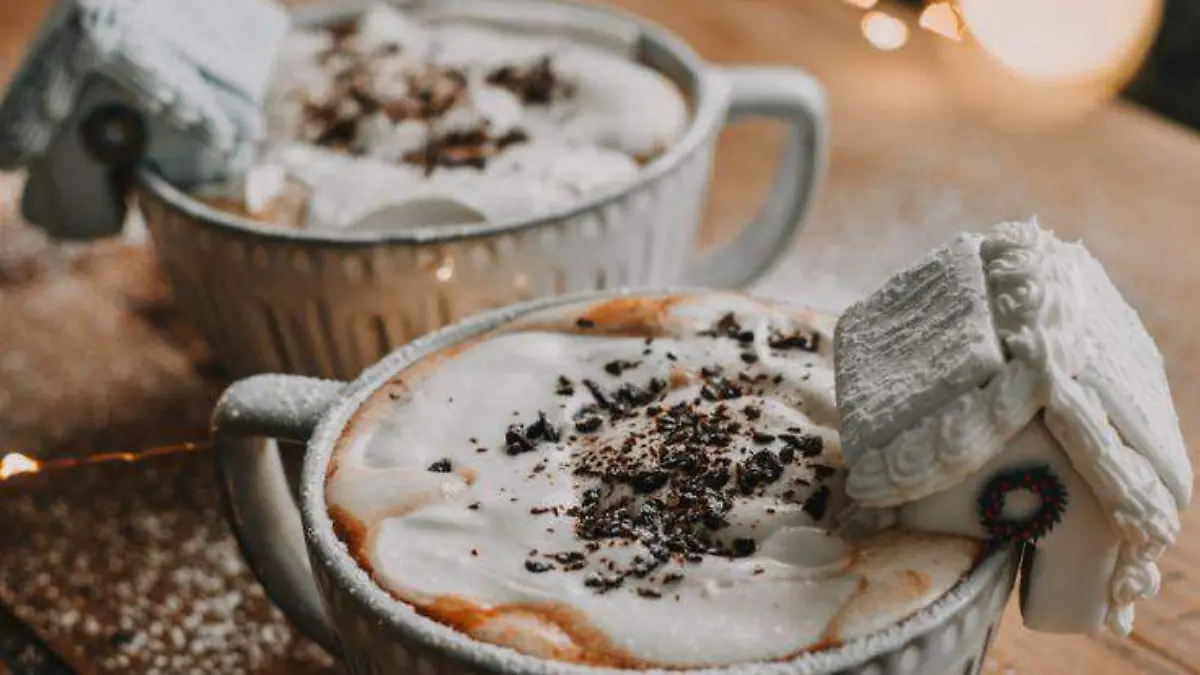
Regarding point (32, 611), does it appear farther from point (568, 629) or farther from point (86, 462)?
point (568, 629)

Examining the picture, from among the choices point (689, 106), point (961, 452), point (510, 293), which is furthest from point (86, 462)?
point (961, 452)

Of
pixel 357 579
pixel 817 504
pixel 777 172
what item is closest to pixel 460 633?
pixel 357 579

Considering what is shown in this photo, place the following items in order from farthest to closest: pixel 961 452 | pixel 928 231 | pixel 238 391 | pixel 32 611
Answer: pixel 928 231, pixel 32 611, pixel 238 391, pixel 961 452

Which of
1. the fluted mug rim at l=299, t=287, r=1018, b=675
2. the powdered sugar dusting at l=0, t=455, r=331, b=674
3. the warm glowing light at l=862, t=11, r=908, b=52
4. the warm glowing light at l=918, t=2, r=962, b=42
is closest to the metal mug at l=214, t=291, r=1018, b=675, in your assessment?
the fluted mug rim at l=299, t=287, r=1018, b=675

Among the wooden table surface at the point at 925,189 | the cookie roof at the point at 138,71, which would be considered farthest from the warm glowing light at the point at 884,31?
the cookie roof at the point at 138,71

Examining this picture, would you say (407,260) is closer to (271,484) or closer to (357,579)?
(271,484)

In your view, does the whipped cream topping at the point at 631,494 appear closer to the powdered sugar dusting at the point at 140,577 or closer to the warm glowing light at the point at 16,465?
the powdered sugar dusting at the point at 140,577
